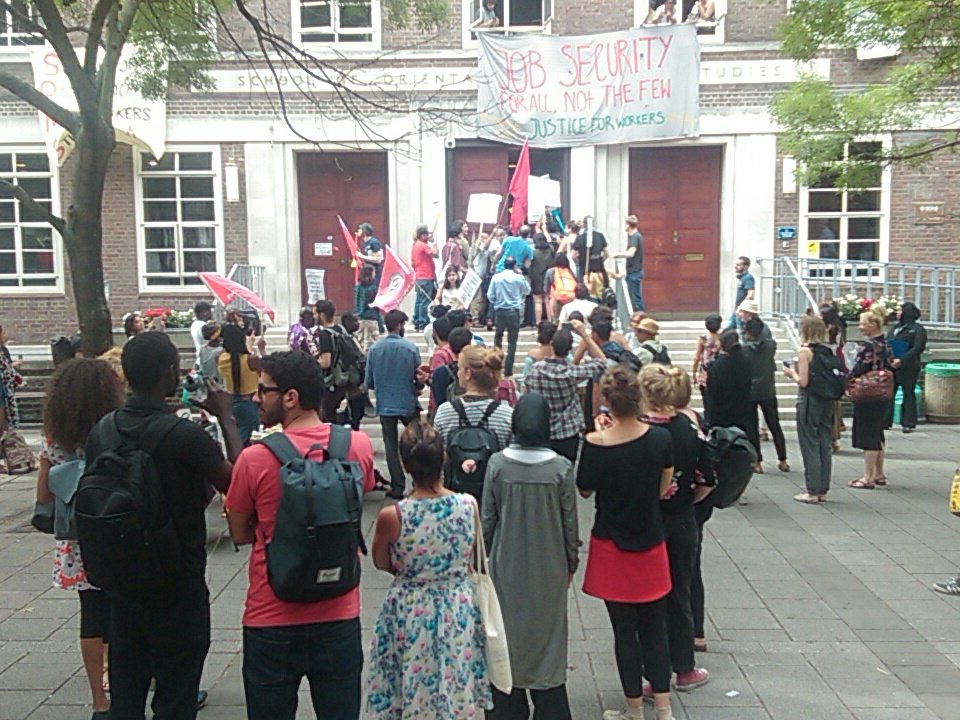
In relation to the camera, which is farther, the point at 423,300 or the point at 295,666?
the point at 423,300

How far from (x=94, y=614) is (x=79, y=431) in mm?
849

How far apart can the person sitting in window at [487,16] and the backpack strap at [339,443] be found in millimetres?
15786

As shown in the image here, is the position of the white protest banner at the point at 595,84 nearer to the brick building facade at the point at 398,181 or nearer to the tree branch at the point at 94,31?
the brick building facade at the point at 398,181

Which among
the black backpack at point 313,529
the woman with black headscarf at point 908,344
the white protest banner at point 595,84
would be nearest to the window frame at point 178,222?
the white protest banner at point 595,84

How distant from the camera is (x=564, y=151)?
18562 mm

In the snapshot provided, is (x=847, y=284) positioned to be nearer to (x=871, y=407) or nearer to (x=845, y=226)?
(x=845, y=226)

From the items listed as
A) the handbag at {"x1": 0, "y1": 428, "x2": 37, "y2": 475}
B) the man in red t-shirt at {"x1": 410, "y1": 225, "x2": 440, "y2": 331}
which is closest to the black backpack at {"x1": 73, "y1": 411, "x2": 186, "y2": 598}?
the handbag at {"x1": 0, "y1": 428, "x2": 37, "y2": 475}

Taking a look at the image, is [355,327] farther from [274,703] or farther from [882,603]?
[274,703]

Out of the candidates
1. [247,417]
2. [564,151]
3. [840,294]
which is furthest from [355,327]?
[840,294]

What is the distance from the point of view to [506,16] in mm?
18578

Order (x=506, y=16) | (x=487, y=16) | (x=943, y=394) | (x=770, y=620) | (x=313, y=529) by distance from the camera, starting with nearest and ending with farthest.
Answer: (x=313, y=529), (x=770, y=620), (x=943, y=394), (x=487, y=16), (x=506, y=16)

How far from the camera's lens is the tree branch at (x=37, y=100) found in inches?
359

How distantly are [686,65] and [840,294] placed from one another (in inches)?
197

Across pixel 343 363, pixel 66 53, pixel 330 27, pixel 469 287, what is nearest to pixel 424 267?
pixel 469 287
